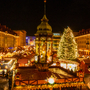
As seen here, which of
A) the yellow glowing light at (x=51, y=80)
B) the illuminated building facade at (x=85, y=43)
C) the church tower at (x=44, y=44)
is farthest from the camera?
the illuminated building facade at (x=85, y=43)

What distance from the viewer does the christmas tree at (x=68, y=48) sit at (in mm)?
25453

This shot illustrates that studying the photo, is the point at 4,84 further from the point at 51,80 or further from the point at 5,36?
the point at 5,36

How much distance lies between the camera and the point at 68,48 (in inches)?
1011

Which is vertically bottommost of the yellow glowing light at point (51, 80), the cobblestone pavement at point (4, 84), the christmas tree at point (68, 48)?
the cobblestone pavement at point (4, 84)

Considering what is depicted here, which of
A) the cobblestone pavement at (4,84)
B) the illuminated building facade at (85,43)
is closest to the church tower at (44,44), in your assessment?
the cobblestone pavement at (4,84)

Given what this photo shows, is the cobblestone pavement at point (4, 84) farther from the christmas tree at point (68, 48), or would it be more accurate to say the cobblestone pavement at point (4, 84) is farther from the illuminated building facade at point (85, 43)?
the illuminated building facade at point (85, 43)

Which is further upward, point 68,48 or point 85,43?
point 85,43

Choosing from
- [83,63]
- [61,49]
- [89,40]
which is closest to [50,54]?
[83,63]

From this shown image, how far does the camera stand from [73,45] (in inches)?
1007

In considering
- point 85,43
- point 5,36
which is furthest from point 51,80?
point 5,36

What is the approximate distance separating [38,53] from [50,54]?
62.4 inches

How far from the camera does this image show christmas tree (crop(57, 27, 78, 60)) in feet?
83.5

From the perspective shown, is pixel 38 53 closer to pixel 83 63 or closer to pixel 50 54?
pixel 50 54

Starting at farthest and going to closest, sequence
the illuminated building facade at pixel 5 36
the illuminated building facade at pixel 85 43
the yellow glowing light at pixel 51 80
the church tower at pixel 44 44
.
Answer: the illuminated building facade at pixel 5 36 < the illuminated building facade at pixel 85 43 < the church tower at pixel 44 44 < the yellow glowing light at pixel 51 80
